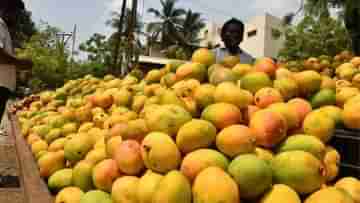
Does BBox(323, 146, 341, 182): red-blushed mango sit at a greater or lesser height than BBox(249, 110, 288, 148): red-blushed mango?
lesser

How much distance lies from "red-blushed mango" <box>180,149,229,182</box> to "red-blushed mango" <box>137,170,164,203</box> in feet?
0.40

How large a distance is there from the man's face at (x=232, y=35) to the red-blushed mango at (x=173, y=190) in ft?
11.8

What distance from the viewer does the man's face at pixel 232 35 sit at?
492 cm

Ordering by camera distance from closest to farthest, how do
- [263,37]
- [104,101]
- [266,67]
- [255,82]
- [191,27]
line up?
[255,82]
[266,67]
[104,101]
[263,37]
[191,27]

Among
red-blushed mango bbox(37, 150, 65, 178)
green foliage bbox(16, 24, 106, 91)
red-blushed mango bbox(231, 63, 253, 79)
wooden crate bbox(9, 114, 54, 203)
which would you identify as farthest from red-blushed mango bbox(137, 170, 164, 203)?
green foliage bbox(16, 24, 106, 91)

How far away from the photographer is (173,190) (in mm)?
1479

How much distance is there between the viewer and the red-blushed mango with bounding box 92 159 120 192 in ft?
6.43

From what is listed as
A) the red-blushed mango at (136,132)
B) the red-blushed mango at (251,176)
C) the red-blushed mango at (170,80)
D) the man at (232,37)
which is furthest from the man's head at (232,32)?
the red-blushed mango at (251,176)

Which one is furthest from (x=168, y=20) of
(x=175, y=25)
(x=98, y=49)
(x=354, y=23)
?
(x=354, y=23)

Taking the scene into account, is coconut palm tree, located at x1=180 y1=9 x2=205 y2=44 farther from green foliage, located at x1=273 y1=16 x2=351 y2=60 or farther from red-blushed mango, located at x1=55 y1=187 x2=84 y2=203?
red-blushed mango, located at x1=55 y1=187 x2=84 y2=203

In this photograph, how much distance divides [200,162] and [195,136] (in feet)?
0.52

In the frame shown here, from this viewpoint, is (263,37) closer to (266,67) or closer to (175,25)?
(175,25)

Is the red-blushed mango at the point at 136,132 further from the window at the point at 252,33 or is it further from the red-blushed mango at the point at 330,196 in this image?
the window at the point at 252,33

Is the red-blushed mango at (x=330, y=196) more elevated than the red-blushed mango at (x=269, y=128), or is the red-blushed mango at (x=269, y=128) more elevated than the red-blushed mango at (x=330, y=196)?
the red-blushed mango at (x=269, y=128)
